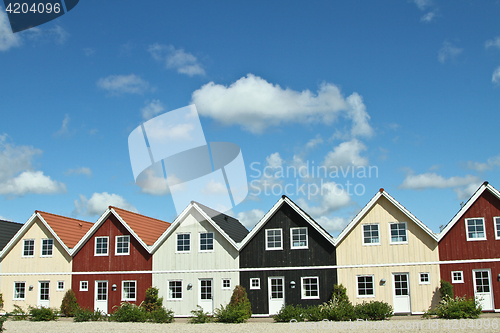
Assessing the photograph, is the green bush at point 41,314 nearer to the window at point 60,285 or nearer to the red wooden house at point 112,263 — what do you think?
the red wooden house at point 112,263

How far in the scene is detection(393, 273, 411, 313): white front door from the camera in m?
25.7

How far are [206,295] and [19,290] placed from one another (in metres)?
13.0

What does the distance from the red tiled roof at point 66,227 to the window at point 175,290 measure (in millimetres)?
7699

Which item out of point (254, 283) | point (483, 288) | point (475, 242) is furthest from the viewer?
point (254, 283)

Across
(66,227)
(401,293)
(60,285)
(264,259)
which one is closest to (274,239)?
(264,259)

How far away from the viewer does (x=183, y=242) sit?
29.5 metres

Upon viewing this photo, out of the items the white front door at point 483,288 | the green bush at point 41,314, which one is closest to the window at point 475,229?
the white front door at point 483,288

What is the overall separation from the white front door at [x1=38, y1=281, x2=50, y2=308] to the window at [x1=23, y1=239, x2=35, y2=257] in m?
2.16

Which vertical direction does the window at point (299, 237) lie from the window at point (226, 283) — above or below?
above

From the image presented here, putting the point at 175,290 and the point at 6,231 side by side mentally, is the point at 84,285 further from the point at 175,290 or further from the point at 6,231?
the point at 6,231

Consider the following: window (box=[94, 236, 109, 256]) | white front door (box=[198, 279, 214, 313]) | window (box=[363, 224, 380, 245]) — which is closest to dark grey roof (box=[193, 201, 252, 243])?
white front door (box=[198, 279, 214, 313])

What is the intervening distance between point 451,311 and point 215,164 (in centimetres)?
1341

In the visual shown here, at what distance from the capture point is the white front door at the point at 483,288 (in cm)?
2494

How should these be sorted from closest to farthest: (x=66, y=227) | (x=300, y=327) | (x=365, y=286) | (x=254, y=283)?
(x=300, y=327) → (x=365, y=286) → (x=254, y=283) → (x=66, y=227)
